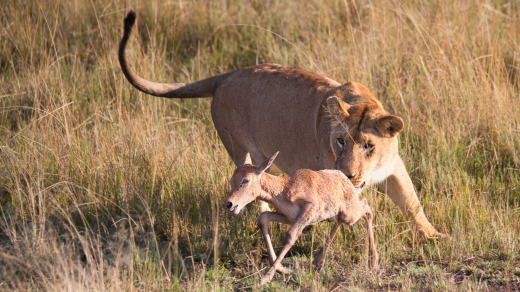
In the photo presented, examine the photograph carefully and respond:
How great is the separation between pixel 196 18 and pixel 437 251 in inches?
186

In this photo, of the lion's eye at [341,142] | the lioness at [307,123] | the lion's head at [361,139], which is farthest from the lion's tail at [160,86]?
the lion's eye at [341,142]

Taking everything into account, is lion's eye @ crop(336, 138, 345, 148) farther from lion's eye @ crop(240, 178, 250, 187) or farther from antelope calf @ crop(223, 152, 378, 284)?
lion's eye @ crop(240, 178, 250, 187)

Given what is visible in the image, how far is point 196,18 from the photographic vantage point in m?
8.13

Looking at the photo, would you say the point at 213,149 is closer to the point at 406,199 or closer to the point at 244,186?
the point at 406,199

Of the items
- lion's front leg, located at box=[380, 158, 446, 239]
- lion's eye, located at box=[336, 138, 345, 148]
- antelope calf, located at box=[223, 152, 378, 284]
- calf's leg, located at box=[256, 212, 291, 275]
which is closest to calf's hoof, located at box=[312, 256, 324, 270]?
antelope calf, located at box=[223, 152, 378, 284]

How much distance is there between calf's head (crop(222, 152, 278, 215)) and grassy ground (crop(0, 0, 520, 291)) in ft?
1.06

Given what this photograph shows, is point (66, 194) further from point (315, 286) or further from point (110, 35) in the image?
point (110, 35)

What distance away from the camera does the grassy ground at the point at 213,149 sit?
13.1ft

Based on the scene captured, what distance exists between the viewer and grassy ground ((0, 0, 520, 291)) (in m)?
4.00

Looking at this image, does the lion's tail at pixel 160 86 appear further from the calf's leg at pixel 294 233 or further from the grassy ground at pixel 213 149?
the calf's leg at pixel 294 233

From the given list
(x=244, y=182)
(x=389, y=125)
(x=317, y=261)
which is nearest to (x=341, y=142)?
(x=389, y=125)

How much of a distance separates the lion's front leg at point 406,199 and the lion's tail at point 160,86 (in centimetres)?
166

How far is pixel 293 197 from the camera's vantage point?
3.62m

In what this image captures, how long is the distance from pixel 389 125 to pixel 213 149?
1941mm
